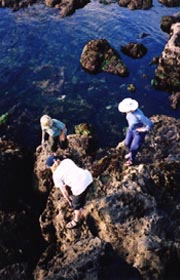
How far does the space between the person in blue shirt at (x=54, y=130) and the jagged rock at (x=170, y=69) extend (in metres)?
12.1

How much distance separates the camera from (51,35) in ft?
101

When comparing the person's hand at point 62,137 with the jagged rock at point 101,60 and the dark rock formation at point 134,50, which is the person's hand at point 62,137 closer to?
the jagged rock at point 101,60

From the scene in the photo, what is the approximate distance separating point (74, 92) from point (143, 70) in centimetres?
583

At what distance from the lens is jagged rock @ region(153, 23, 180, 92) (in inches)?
968

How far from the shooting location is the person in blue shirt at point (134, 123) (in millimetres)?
12680

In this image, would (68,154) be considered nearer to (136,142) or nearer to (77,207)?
(136,142)

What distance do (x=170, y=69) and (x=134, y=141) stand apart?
13.0 metres

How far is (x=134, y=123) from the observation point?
508 inches

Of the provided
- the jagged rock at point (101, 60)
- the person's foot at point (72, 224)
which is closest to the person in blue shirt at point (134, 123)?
the person's foot at point (72, 224)

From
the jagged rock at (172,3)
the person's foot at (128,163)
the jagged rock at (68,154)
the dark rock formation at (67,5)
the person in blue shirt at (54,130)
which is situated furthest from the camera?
the jagged rock at (172,3)

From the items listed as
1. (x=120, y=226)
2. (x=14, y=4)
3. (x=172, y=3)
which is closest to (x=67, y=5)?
(x=14, y=4)

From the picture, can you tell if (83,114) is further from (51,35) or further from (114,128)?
(51,35)

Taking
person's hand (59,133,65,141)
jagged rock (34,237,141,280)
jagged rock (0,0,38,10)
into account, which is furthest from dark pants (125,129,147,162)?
jagged rock (0,0,38,10)

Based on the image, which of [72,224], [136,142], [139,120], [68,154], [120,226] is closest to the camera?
[120,226]
